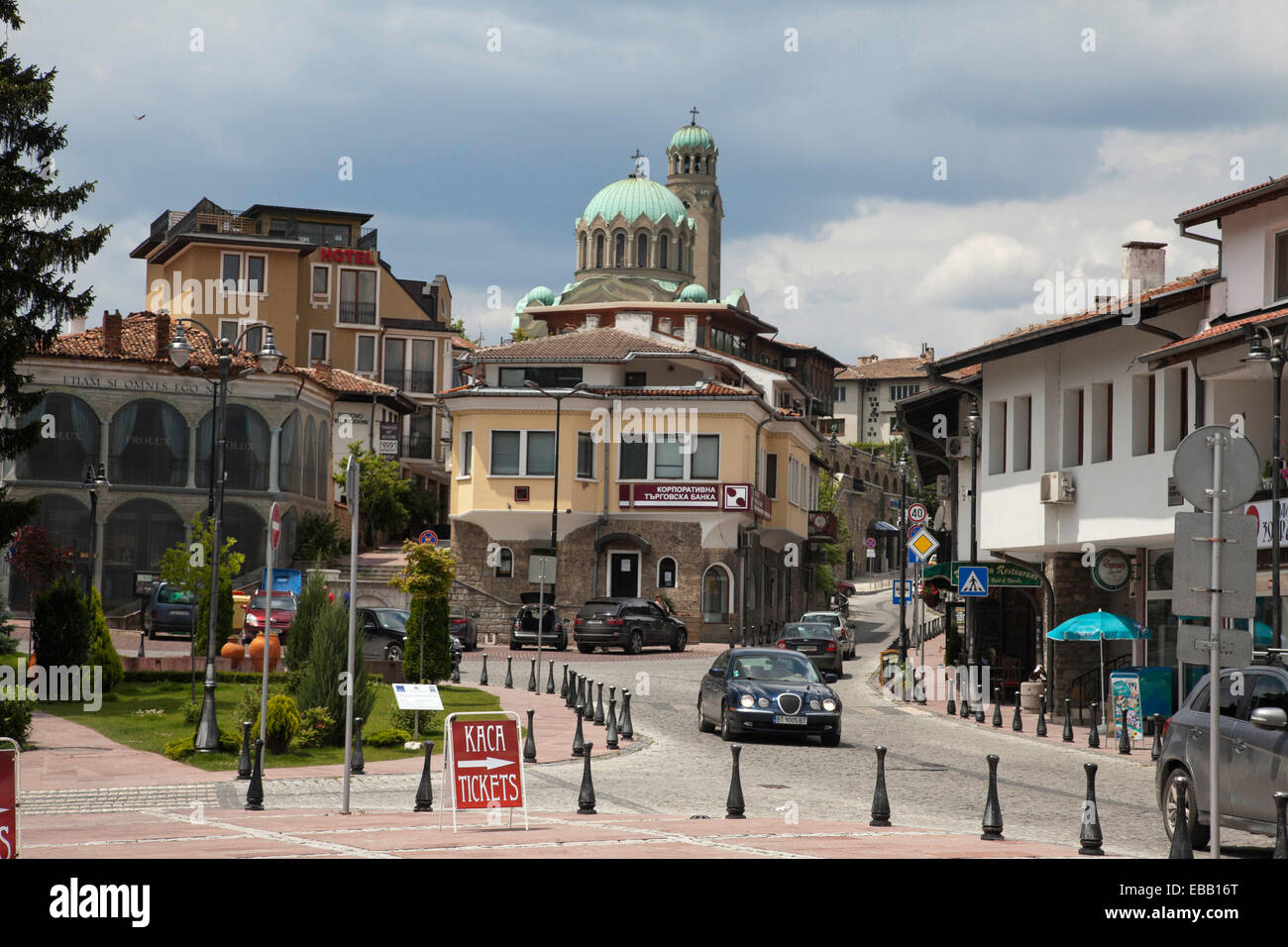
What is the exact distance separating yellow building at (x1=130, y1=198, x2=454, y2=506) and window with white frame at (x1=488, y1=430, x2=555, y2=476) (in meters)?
19.6

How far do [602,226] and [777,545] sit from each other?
2052 inches

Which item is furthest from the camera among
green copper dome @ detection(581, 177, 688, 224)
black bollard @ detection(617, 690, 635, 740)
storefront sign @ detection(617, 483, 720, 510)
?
green copper dome @ detection(581, 177, 688, 224)

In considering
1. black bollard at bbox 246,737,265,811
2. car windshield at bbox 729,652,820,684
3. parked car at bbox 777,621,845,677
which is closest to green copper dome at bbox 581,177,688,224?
parked car at bbox 777,621,845,677

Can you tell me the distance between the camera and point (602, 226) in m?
112

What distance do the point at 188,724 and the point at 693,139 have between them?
120 meters

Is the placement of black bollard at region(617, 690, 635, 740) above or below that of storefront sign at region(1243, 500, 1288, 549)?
below

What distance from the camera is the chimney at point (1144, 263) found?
3316 centimetres

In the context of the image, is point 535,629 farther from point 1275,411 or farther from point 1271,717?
point 1271,717

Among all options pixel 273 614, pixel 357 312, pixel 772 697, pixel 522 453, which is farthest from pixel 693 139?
pixel 772 697

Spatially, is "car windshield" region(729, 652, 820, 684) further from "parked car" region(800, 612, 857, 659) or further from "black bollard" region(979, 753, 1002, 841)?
"parked car" region(800, 612, 857, 659)

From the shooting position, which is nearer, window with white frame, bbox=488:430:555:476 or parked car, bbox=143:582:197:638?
parked car, bbox=143:582:197:638

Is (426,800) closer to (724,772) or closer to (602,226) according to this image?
(724,772)

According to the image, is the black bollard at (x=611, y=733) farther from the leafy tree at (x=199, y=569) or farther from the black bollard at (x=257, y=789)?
the leafy tree at (x=199, y=569)

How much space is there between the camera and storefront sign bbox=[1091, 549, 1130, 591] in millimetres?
27141
